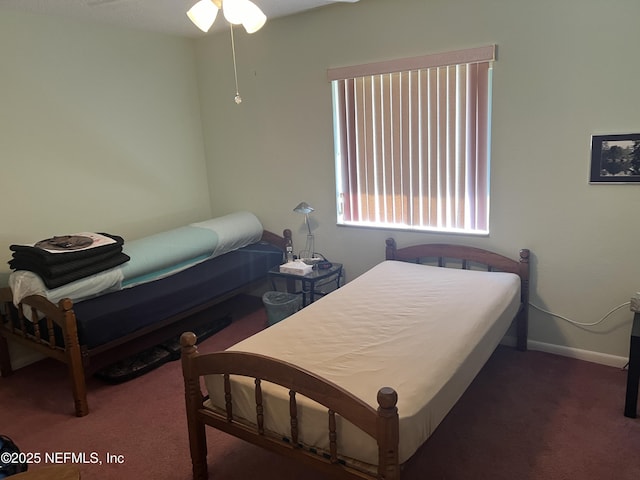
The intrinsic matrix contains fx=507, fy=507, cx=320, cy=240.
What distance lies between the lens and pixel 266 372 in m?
1.94

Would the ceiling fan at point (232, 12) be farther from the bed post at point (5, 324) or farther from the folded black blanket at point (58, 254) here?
the bed post at point (5, 324)

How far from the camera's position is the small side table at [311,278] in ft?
12.1

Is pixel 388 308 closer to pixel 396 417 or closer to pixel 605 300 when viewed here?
pixel 396 417

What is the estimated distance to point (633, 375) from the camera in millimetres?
2541

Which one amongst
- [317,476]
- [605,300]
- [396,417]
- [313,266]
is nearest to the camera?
[396,417]

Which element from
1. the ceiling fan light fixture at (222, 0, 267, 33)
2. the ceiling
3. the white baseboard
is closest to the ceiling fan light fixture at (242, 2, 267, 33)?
the ceiling fan light fixture at (222, 0, 267, 33)

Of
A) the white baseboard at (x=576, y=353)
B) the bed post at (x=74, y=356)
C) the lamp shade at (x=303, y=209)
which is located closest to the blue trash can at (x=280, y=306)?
the lamp shade at (x=303, y=209)

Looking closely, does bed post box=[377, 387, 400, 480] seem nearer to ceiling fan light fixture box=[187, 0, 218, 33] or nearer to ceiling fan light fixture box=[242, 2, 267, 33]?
ceiling fan light fixture box=[242, 2, 267, 33]

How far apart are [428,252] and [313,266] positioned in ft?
2.84

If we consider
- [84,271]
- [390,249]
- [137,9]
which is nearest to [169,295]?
[84,271]

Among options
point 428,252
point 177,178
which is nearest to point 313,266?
point 428,252

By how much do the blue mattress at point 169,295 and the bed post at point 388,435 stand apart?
6.23 feet

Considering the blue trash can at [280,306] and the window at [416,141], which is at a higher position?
the window at [416,141]

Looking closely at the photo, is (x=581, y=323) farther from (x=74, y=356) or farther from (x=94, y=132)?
(x=94, y=132)
